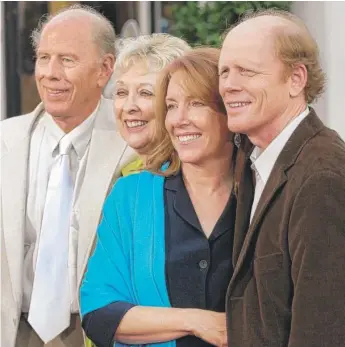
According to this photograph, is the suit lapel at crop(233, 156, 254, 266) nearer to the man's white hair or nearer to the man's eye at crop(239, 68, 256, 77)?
the man's eye at crop(239, 68, 256, 77)

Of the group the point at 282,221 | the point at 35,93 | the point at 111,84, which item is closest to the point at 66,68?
the point at 111,84

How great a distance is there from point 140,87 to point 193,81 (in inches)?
10.7

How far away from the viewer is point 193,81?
5.79 feet

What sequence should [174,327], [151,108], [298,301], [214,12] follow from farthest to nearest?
[214,12]
[151,108]
[174,327]
[298,301]

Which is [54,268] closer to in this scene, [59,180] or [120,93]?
[59,180]

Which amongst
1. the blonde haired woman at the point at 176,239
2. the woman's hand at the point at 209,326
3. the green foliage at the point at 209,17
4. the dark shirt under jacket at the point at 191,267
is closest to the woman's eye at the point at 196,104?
the blonde haired woman at the point at 176,239

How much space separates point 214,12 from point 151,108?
3.52 feet

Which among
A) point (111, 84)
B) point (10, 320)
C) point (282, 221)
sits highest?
point (111, 84)

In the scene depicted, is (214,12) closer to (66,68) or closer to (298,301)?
(66,68)

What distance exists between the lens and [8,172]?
2.16 m

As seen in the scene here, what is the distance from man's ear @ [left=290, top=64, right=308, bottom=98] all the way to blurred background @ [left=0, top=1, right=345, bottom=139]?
2.37 feet

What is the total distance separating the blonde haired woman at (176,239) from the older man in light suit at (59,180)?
25 centimetres

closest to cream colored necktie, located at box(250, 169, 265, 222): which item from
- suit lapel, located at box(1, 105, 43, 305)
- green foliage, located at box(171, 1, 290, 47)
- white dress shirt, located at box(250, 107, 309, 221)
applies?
white dress shirt, located at box(250, 107, 309, 221)

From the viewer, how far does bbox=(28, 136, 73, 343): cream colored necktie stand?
83.2 inches
